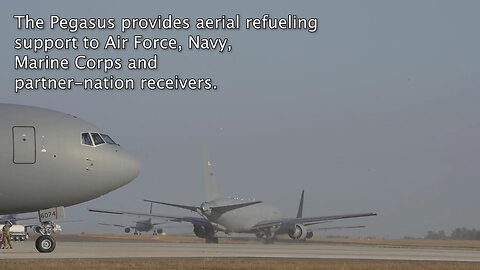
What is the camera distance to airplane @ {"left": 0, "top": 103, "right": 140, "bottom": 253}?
35.6 m

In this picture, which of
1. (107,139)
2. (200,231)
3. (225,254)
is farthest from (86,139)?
(200,231)

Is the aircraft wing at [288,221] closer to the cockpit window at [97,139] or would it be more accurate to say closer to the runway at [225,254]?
the runway at [225,254]

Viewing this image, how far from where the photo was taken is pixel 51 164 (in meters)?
36.1

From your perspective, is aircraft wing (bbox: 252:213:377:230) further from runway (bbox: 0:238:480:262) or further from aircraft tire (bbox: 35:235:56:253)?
aircraft tire (bbox: 35:235:56:253)

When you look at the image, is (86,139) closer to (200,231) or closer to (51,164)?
(51,164)

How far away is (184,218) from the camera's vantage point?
281 feet

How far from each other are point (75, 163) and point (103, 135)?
2243 millimetres

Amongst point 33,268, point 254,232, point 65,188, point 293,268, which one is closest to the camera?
point 33,268

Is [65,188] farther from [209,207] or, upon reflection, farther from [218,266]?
[209,207]

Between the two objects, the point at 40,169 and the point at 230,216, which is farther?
the point at 230,216

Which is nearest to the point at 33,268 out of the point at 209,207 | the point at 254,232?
the point at 209,207

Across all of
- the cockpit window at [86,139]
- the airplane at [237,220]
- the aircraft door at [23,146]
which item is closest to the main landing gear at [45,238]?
the aircraft door at [23,146]

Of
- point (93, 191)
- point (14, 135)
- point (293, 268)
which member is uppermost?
point (14, 135)

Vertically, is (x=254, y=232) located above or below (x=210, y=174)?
below
